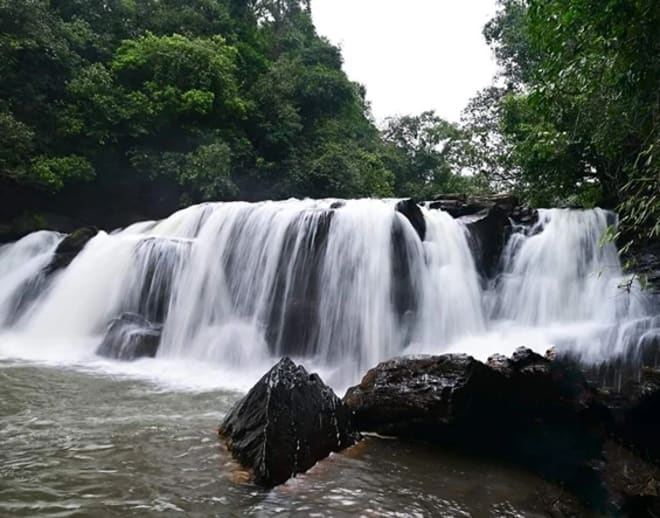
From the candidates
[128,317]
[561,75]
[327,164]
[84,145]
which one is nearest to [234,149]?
[327,164]

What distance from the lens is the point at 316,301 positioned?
9.18 metres

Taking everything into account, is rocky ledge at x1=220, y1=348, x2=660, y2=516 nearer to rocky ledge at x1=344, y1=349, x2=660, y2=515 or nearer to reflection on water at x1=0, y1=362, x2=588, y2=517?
rocky ledge at x1=344, y1=349, x2=660, y2=515

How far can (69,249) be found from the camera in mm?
12047

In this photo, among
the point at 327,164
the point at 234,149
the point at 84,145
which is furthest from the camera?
the point at 327,164

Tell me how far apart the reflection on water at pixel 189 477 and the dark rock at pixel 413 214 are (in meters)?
6.48

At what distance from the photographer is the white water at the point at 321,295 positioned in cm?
841

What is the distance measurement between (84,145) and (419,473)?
1512 cm

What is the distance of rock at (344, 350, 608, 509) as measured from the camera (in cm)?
452

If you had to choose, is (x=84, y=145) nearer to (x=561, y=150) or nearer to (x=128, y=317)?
(x=128, y=317)

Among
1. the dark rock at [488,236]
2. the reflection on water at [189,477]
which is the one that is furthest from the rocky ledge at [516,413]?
the dark rock at [488,236]

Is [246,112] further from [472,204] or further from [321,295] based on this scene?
[321,295]

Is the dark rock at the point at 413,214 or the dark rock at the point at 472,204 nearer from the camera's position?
the dark rock at the point at 413,214

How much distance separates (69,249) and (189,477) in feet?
34.1

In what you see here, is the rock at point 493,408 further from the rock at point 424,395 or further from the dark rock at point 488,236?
the dark rock at point 488,236
